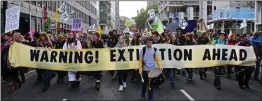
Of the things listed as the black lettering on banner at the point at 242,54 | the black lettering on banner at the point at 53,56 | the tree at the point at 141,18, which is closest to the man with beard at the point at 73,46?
the black lettering on banner at the point at 53,56

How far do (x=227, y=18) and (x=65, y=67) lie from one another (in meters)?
38.8

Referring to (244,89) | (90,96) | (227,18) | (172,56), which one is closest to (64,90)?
(90,96)

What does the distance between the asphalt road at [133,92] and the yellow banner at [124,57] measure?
71 centimetres

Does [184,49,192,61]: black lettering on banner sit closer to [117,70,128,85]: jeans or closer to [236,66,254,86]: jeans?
[236,66,254,86]: jeans

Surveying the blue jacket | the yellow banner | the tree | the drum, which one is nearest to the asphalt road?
the yellow banner

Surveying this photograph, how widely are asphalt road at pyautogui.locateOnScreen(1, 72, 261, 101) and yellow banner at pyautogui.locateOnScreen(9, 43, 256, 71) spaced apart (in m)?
0.71

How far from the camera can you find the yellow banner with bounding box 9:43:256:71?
11.0m

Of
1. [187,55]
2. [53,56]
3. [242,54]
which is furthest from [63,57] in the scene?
[242,54]

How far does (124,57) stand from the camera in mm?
11219

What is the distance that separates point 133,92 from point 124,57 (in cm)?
119

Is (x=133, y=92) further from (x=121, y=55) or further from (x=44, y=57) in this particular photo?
(x=44, y=57)

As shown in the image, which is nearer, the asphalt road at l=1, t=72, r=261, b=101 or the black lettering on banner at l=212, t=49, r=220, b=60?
the asphalt road at l=1, t=72, r=261, b=101

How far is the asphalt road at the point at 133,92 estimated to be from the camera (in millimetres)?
9734

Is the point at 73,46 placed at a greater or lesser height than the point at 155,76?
greater
